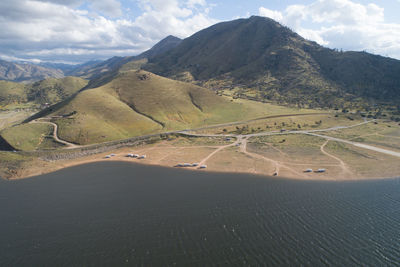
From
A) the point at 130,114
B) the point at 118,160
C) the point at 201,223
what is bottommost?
the point at 201,223

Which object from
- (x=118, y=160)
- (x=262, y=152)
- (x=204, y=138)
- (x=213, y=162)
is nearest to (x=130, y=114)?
(x=118, y=160)

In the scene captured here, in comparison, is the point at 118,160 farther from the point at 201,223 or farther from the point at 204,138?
the point at 201,223

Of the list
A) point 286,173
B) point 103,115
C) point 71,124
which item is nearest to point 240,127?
point 286,173

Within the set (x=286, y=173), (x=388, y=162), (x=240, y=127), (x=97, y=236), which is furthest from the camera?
(x=240, y=127)

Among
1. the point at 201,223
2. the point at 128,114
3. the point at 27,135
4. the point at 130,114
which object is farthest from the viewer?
the point at 130,114

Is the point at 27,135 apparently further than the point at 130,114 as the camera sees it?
No

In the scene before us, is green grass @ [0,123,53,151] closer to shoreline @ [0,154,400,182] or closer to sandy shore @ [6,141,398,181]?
sandy shore @ [6,141,398,181]

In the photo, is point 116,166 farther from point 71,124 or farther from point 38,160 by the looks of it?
point 71,124
